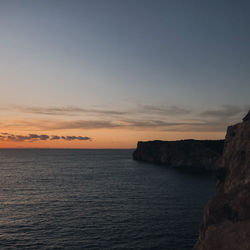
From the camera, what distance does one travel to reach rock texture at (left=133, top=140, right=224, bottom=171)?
452 ft

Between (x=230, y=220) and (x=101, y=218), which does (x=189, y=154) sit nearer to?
(x=101, y=218)

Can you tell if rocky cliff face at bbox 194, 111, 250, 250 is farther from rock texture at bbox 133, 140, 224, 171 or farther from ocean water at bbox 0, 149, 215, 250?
rock texture at bbox 133, 140, 224, 171

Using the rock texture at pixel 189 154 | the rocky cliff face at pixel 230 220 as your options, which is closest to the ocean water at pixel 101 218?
the rocky cliff face at pixel 230 220

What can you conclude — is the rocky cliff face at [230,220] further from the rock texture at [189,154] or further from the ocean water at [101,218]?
the rock texture at [189,154]

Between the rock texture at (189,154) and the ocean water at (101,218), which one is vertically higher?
the rock texture at (189,154)

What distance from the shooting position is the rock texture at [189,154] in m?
138

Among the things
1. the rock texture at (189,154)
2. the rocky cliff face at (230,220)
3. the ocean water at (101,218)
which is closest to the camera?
the rocky cliff face at (230,220)

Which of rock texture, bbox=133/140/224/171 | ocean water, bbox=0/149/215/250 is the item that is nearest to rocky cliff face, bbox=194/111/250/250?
ocean water, bbox=0/149/215/250

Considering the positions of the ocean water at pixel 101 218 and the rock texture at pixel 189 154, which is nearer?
the ocean water at pixel 101 218

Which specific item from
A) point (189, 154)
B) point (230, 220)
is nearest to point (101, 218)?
point (230, 220)

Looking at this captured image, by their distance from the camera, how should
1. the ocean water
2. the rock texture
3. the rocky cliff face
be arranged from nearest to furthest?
the rocky cliff face, the ocean water, the rock texture

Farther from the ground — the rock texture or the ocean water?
the rock texture

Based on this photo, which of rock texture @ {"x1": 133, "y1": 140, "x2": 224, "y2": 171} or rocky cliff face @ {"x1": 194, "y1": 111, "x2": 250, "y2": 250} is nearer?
rocky cliff face @ {"x1": 194, "y1": 111, "x2": 250, "y2": 250}

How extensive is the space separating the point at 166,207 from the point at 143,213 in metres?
7.76
